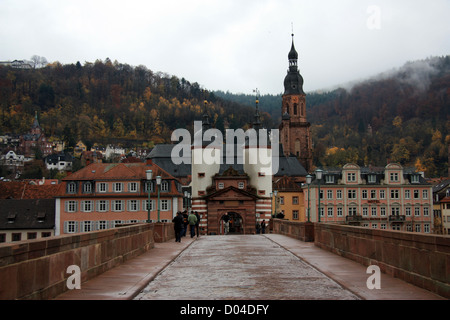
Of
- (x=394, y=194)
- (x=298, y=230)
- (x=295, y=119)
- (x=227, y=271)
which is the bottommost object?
(x=227, y=271)

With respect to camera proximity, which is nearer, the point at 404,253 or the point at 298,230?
the point at 404,253

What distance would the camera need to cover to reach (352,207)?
268ft

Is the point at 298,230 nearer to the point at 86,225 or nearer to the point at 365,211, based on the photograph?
the point at 86,225

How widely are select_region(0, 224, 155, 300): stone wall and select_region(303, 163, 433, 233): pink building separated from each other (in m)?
67.2

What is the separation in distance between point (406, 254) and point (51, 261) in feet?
24.1

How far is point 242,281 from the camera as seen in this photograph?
13375 millimetres

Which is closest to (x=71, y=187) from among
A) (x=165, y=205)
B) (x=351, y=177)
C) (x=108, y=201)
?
(x=108, y=201)

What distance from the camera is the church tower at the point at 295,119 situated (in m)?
128

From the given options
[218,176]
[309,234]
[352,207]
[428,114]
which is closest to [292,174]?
[352,207]

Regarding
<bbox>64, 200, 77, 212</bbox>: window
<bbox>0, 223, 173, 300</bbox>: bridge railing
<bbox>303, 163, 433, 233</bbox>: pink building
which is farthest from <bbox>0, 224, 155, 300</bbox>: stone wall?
<bbox>303, 163, 433, 233</bbox>: pink building

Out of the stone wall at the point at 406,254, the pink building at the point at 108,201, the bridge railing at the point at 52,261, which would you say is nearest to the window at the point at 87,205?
the pink building at the point at 108,201

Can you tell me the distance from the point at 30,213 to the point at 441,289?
222ft
